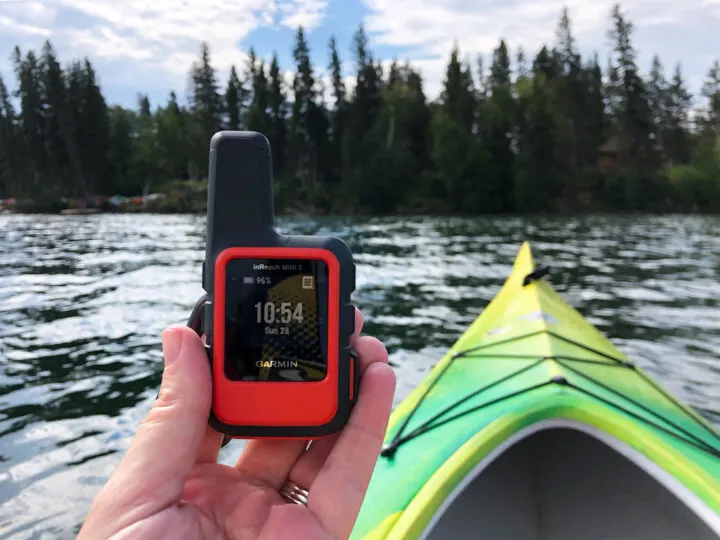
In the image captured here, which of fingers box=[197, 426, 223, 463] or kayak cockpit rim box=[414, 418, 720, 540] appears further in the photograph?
kayak cockpit rim box=[414, 418, 720, 540]

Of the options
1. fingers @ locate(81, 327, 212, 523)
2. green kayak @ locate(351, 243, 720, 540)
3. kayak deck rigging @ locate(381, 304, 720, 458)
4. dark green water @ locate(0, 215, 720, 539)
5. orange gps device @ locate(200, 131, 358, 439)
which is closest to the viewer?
fingers @ locate(81, 327, 212, 523)

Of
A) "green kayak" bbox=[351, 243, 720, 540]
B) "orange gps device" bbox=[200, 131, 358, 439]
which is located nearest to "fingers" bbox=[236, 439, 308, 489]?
"orange gps device" bbox=[200, 131, 358, 439]

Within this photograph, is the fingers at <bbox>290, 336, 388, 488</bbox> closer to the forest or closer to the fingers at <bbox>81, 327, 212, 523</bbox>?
the fingers at <bbox>81, 327, 212, 523</bbox>

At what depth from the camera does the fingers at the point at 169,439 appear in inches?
40.4

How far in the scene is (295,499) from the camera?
118cm

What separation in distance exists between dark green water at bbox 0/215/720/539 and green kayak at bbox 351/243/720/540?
69.1 inches

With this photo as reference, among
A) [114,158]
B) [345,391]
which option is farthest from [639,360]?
[114,158]

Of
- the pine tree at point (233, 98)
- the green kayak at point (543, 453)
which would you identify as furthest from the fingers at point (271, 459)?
the pine tree at point (233, 98)

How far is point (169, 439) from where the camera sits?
1.06 metres

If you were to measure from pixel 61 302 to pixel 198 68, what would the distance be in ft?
171

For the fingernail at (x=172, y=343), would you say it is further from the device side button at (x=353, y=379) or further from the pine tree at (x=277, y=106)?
the pine tree at (x=277, y=106)

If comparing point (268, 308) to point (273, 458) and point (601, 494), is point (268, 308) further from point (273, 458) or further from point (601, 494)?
point (601, 494)

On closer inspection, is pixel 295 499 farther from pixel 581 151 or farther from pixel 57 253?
pixel 581 151

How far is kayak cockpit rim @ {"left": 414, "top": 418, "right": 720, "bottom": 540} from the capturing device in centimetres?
231
